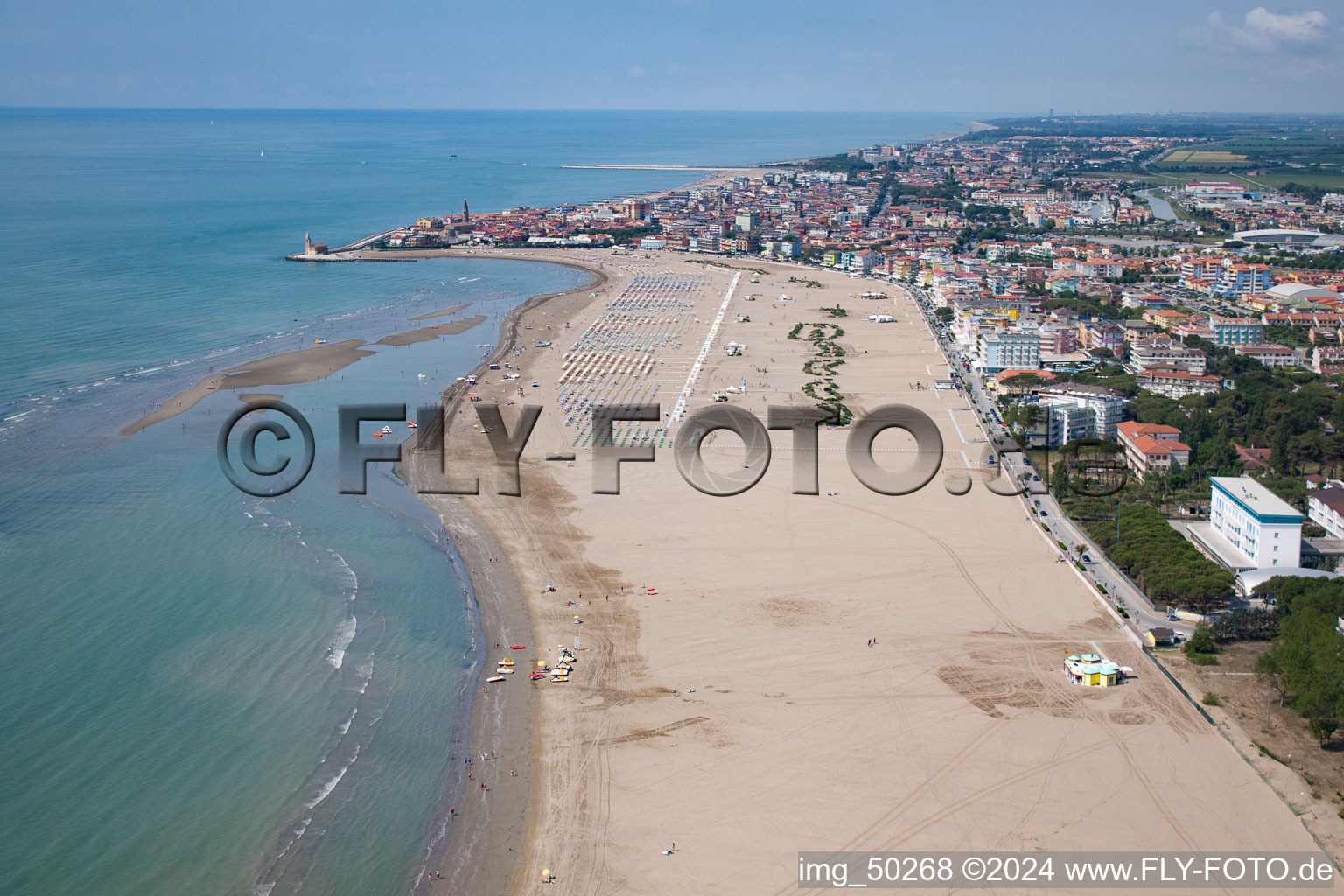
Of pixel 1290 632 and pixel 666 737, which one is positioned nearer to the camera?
pixel 666 737

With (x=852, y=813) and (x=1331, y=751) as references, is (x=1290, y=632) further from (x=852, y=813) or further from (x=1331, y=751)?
(x=852, y=813)

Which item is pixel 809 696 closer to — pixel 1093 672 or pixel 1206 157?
pixel 1093 672

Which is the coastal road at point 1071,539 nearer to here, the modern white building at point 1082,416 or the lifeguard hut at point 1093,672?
the modern white building at point 1082,416

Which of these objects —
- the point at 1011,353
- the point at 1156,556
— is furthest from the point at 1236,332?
the point at 1156,556

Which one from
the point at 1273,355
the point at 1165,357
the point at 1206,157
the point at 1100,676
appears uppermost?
the point at 1206,157

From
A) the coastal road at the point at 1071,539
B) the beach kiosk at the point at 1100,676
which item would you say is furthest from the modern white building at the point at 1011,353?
the beach kiosk at the point at 1100,676

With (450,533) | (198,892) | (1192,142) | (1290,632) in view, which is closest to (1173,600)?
(1290,632)

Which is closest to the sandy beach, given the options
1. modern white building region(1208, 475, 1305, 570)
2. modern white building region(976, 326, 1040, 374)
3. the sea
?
the sea
